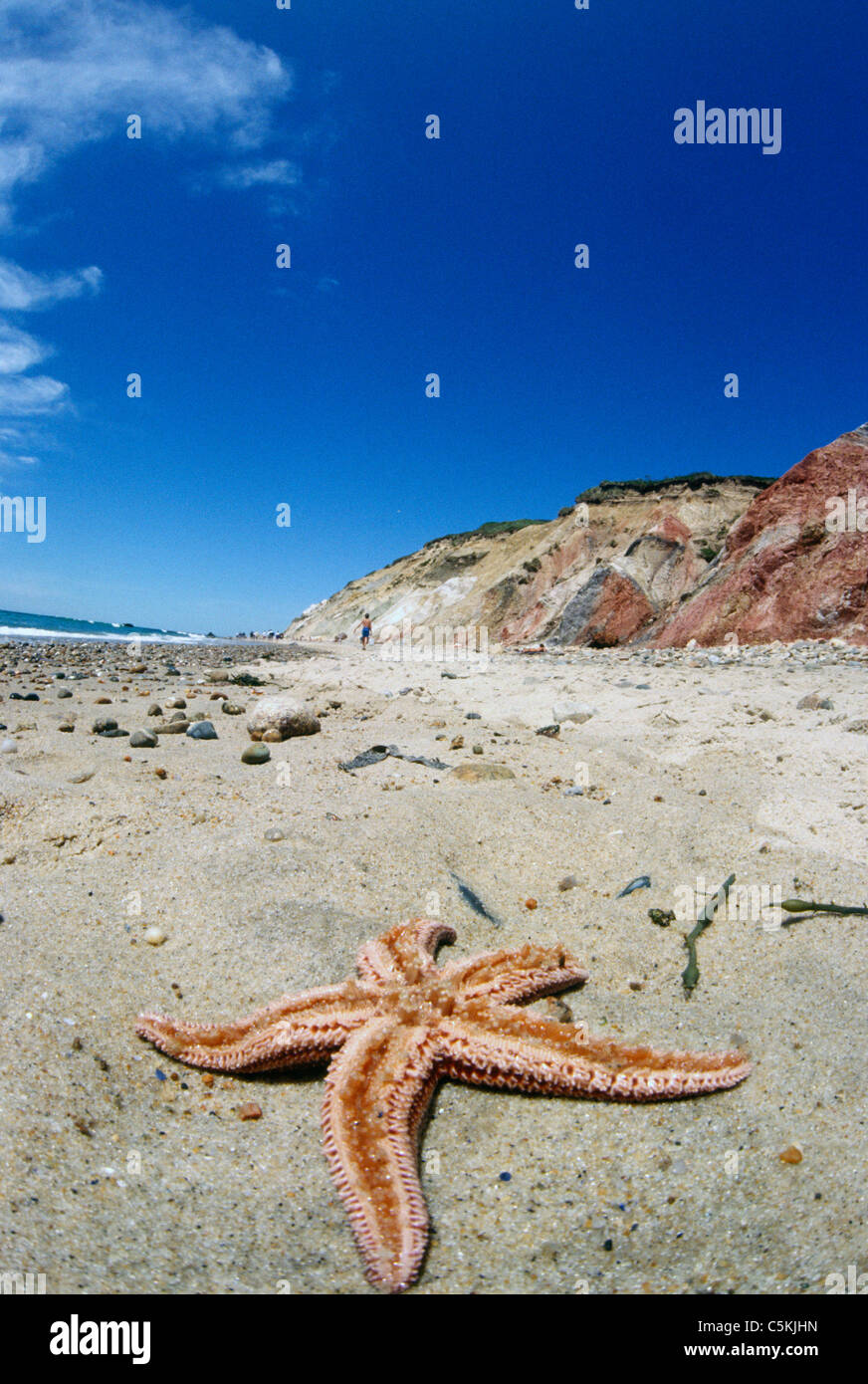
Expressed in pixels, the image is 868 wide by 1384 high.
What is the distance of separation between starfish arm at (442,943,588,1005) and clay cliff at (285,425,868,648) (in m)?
14.3

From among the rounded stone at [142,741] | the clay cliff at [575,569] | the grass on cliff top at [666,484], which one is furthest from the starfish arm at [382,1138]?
the grass on cliff top at [666,484]

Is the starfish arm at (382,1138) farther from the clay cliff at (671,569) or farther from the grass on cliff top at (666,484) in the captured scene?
the grass on cliff top at (666,484)

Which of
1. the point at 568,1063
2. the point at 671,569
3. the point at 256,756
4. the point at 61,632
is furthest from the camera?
the point at 61,632

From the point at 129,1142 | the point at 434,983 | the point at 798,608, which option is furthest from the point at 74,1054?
the point at 798,608

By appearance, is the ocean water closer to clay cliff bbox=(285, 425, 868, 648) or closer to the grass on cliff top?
clay cliff bbox=(285, 425, 868, 648)

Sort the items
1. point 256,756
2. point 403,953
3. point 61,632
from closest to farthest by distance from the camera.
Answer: point 403,953 < point 256,756 < point 61,632

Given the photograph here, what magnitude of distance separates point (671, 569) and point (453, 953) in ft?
80.6

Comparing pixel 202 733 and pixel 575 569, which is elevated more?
pixel 575 569

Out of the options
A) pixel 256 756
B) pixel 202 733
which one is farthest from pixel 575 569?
pixel 256 756

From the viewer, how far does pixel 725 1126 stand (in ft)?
8.45

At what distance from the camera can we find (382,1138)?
235 centimetres

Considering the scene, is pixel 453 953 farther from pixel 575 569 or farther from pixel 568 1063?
pixel 575 569
